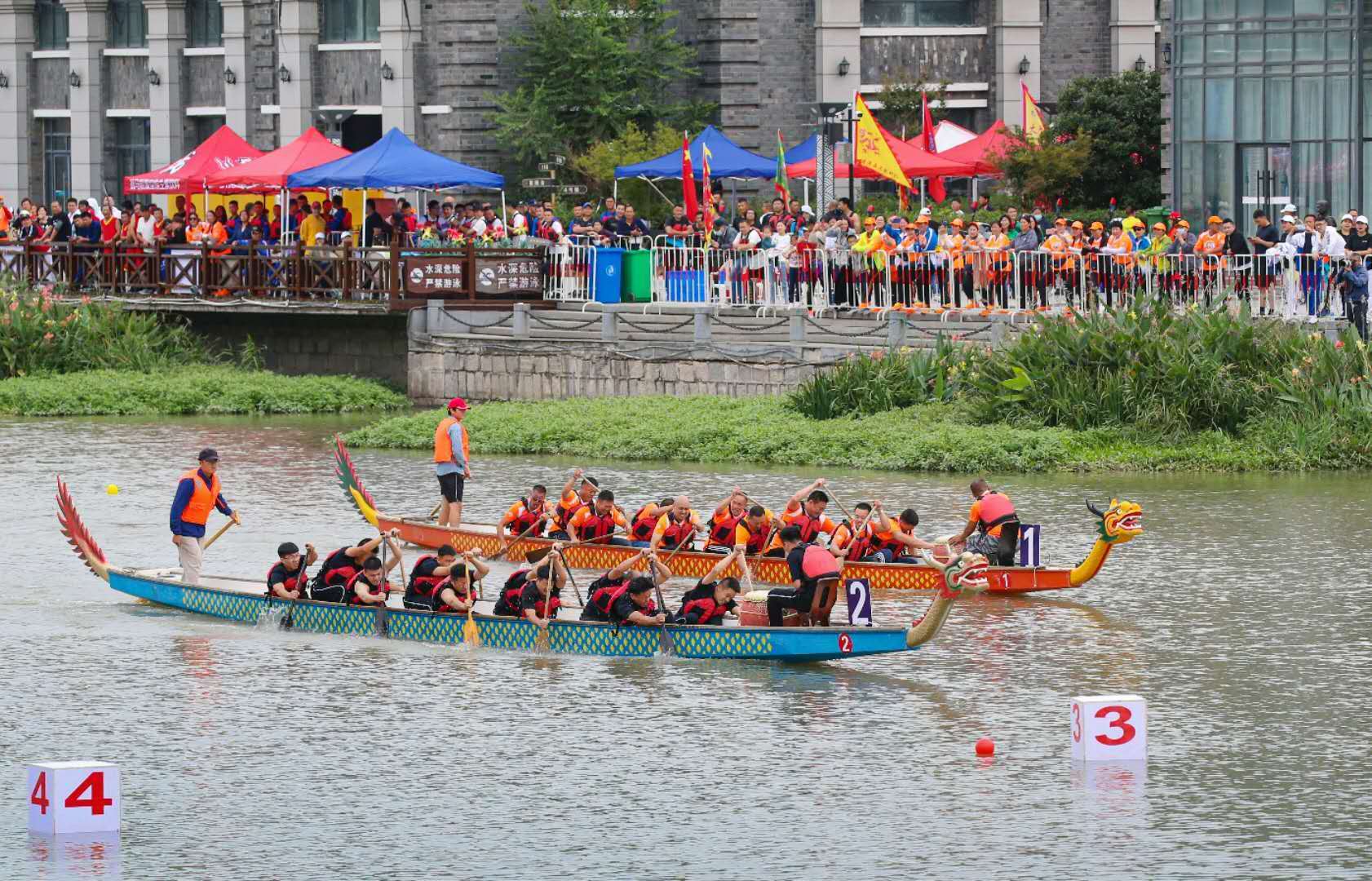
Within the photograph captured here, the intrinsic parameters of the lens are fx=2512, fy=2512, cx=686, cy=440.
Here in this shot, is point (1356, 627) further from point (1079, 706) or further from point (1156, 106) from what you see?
point (1156, 106)

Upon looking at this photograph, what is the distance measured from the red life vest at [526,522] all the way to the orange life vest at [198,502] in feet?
11.6

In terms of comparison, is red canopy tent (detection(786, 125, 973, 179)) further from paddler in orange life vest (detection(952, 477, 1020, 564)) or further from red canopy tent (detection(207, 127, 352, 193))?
paddler in orange life vest (detection(952, 477, 1020, 564))

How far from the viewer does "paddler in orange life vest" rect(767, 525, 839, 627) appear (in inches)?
779

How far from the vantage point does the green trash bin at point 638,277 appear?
38.4 metres

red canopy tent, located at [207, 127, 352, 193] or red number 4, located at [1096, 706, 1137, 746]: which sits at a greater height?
red canopy tent, located at [207, 127, 352, 193]

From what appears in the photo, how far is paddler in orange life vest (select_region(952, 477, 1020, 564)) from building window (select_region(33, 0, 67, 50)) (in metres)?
38.1

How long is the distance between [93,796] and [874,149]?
2577 centimetres

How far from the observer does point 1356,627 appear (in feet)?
69.3

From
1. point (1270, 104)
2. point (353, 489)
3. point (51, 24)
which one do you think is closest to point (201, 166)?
point (51, 24)

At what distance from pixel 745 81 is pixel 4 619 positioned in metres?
27.8

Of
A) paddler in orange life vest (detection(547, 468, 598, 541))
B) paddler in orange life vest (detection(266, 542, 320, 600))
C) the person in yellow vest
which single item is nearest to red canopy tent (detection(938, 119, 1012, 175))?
the person in yellow vest

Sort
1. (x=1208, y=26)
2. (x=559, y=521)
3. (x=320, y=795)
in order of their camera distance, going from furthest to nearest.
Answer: (x=1208, y=26)
(x=559, y=521)
(x=320, y=795)

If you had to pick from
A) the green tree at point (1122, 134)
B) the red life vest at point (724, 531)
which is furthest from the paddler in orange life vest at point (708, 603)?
the green tree at point (1122, 134)

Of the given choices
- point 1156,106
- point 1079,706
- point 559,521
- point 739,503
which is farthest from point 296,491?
point 1156,106
